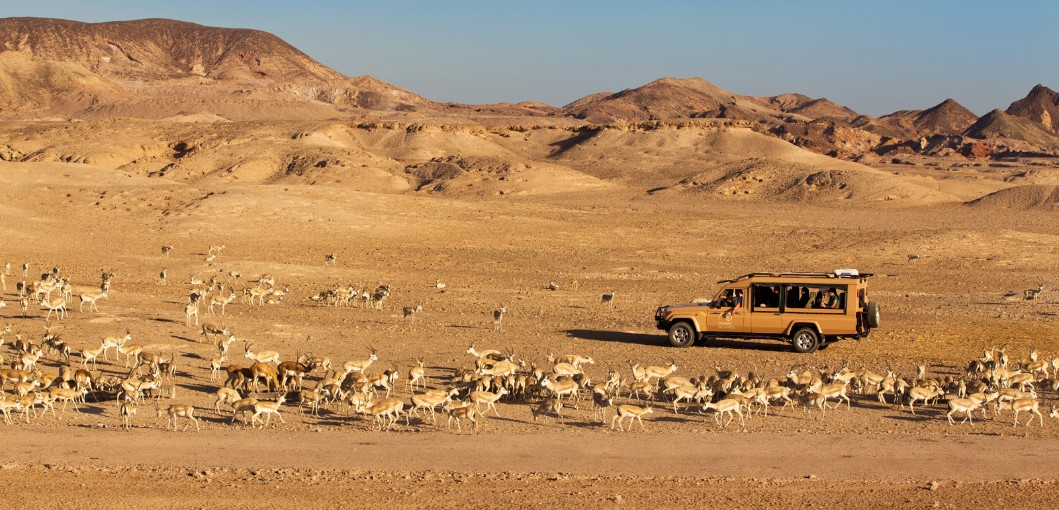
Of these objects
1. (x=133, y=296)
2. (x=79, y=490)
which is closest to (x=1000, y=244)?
(x=133, y=296)

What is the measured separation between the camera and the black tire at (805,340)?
25125mm

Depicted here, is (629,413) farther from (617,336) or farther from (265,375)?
(617,336)

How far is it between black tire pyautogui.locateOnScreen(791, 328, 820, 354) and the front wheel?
2203 mm

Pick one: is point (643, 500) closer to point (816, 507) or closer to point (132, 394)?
point (816, 507)

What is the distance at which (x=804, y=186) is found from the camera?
3125 inches

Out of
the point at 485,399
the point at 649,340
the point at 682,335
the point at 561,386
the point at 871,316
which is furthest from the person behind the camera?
the point at 649,340

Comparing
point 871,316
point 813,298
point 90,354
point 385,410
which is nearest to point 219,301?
point 90,354

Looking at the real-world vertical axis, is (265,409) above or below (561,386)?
below

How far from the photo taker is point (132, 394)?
18312 mm

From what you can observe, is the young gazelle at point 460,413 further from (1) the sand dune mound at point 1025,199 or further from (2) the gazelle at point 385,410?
(1) the sand dune mound at point 1025,199

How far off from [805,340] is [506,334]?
6.96 meters

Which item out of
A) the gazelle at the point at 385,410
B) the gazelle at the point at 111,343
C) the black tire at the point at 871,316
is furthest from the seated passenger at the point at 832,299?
the gazelle at the point at 111,343

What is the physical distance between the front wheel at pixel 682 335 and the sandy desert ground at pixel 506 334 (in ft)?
1.31

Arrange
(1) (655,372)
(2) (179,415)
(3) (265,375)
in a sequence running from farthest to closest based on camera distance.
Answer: (1) (655,372)
(3) (265,375)
(2) (179,415)
